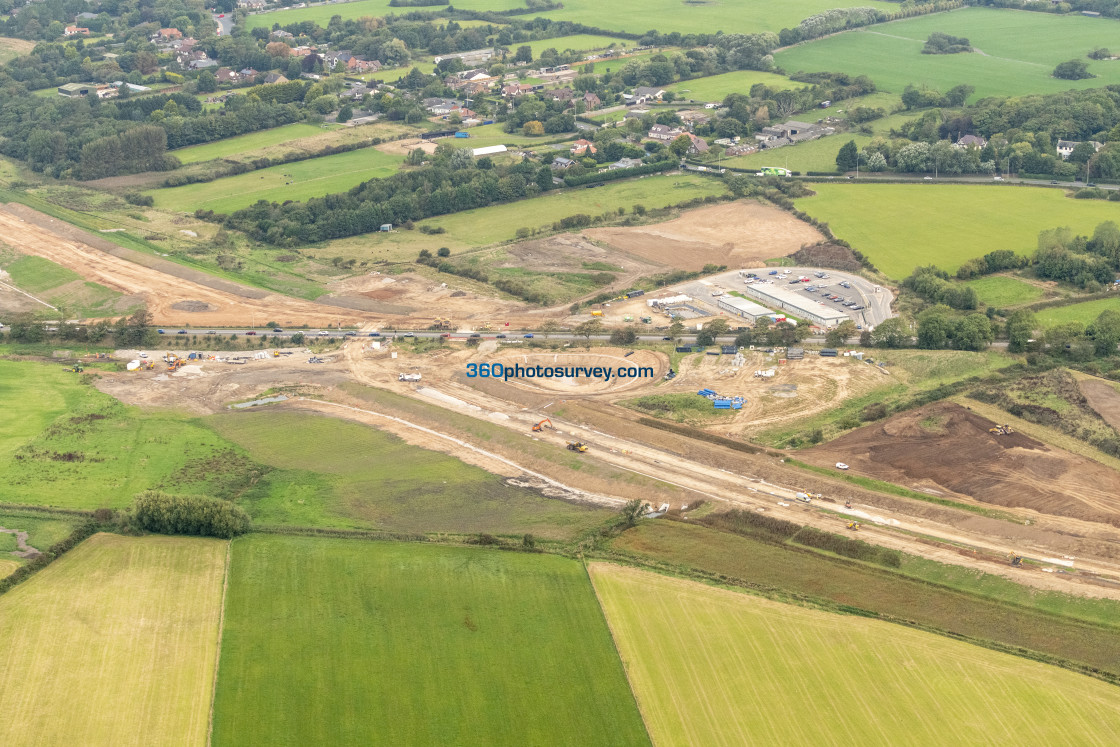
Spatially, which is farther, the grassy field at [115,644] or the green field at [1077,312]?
the green field at [1077,312]

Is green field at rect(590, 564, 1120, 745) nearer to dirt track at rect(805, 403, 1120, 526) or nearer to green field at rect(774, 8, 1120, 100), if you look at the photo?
dirt track at rect(805, 403, 1120, 526)

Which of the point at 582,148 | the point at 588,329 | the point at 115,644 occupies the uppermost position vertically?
the point at 582,148

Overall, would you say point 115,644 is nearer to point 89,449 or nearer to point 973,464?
point 89,449

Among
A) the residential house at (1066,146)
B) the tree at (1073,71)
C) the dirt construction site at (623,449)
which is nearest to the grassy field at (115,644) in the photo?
the dirt construction site at (623,449)

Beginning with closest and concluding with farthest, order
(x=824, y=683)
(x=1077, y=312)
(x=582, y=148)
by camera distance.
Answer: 1. (x=824, y=683)
2. (x=1077, y=312)
3. (x=582, y=148)

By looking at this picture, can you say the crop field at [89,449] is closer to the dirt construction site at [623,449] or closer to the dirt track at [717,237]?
the dirt construction site at [623,449]

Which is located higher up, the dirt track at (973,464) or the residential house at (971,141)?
the residential house at (971,141)

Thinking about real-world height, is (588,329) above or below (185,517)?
above

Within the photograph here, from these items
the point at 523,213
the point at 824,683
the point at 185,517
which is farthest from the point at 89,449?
the point at 523,213
